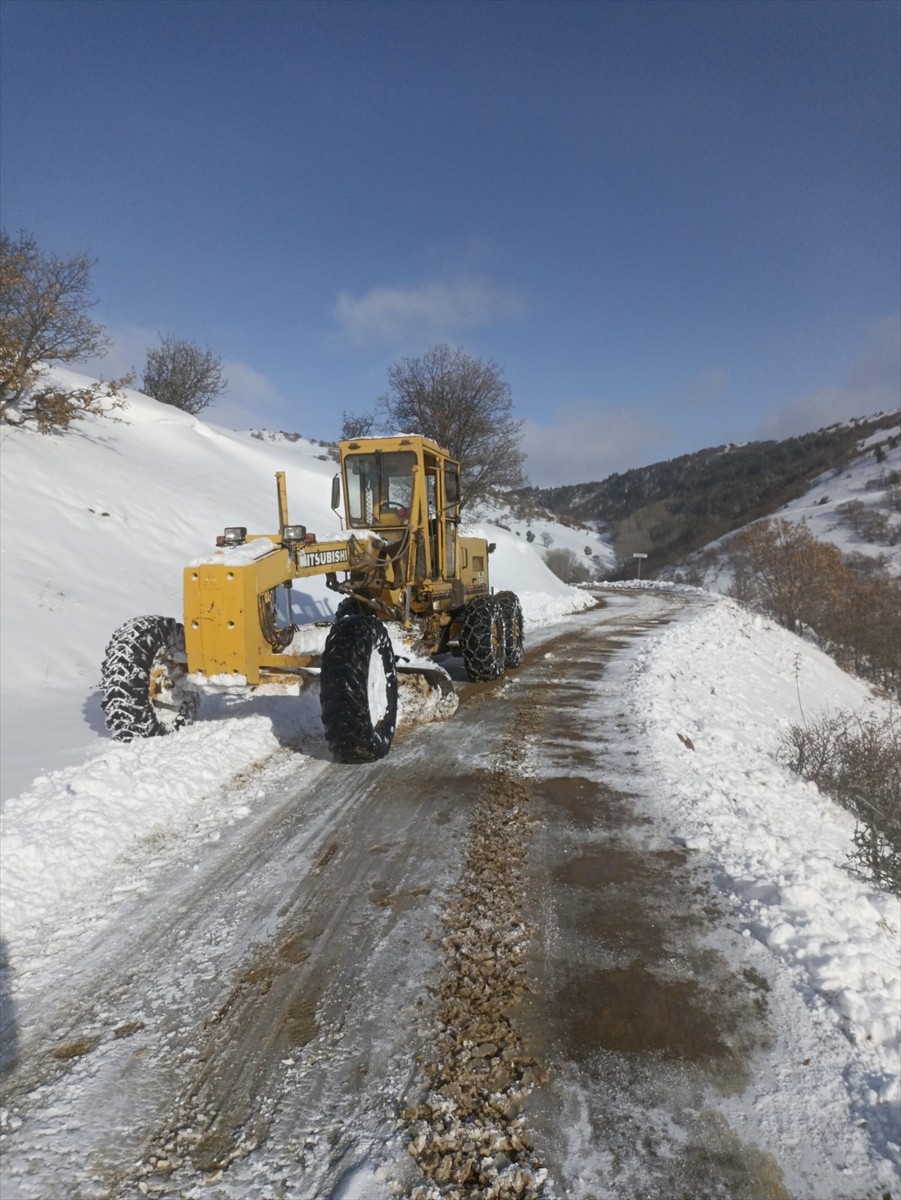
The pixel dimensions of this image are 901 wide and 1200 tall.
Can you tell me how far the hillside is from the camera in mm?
100719

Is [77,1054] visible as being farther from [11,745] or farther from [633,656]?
[633,656]

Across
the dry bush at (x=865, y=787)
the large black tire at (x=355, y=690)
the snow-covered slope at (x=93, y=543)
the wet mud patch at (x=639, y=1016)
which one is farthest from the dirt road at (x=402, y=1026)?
the snow-covered slope at (x=93, y=543)

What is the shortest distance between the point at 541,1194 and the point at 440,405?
84.4 ft

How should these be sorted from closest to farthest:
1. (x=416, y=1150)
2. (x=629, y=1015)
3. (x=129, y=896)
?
1. (x=416, y=1150)
2. (x=629, y=1015)
3. (x=129, y=896)

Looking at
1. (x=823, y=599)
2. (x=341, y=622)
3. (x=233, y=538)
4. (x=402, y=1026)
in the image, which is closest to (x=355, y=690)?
(x=341, y=622)

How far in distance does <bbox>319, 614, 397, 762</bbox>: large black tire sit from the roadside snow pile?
7.79 feet

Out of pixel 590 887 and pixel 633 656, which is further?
pixel 633 656

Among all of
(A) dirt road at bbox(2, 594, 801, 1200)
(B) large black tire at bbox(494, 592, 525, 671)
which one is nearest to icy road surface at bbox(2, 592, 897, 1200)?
(A) dirt road at bbox(2, 594, 801, 1200)

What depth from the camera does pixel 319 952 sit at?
Result: 335 cm

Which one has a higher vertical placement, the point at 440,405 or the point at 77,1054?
the point at 440,405

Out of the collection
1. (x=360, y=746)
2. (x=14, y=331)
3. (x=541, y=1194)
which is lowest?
(x=541, y=1194)

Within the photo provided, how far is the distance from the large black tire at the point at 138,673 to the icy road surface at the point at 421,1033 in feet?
5.58

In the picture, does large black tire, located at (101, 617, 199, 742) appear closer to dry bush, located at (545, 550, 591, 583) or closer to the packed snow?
the packed snow

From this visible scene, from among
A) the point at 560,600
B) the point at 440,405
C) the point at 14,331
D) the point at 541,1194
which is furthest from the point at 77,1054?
the point at 440,405
